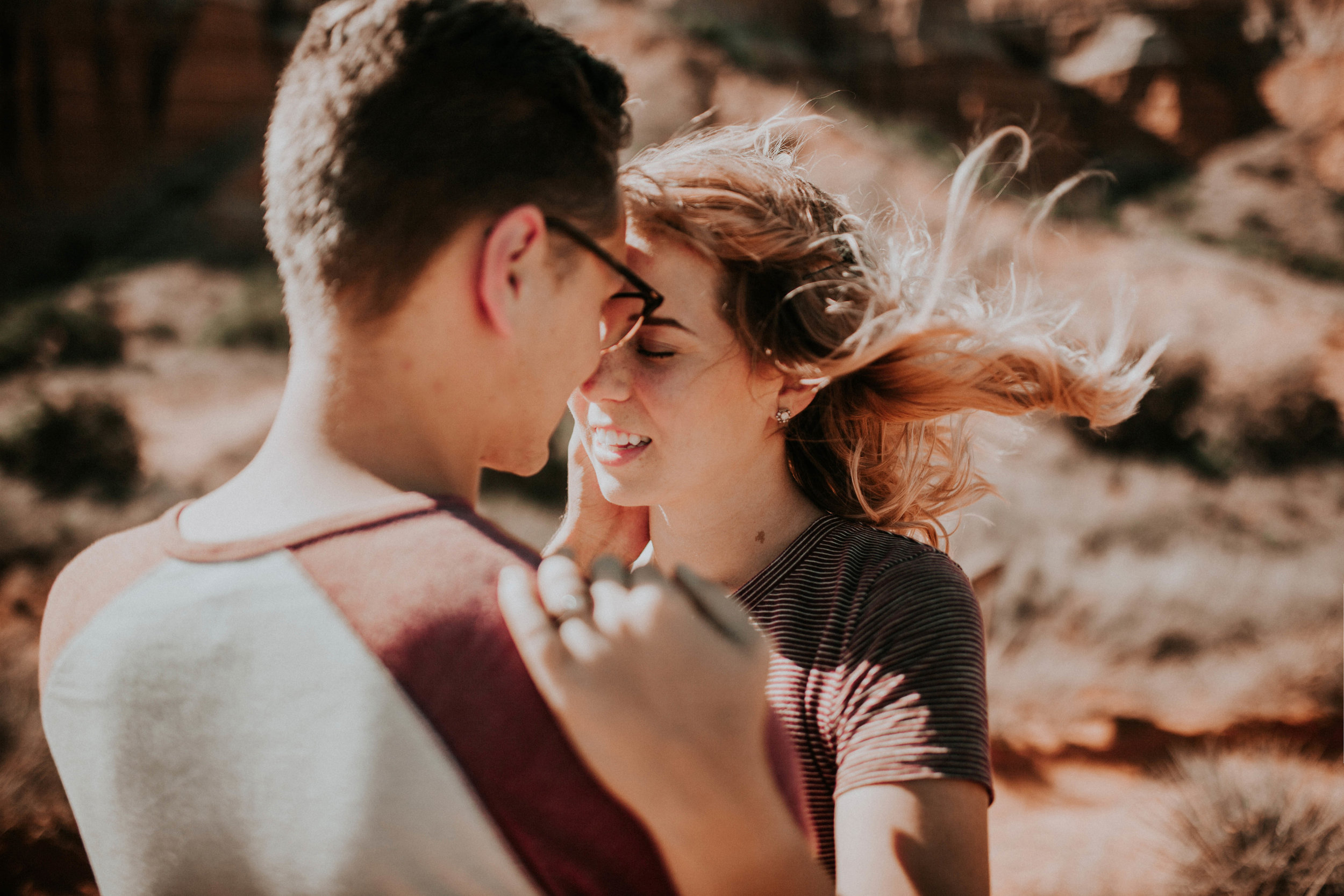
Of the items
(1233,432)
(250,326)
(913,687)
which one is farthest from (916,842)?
(250,326)

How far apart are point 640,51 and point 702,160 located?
23.4 meters

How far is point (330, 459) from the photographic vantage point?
4.25ft

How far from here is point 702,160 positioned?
2.34 metres

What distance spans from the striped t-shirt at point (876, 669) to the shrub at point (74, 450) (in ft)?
41.0

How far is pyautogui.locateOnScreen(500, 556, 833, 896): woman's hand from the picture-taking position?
106 centimetres

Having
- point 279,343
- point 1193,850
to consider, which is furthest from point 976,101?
point 1193,850

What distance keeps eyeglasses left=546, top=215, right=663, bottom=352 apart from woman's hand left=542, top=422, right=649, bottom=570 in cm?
63

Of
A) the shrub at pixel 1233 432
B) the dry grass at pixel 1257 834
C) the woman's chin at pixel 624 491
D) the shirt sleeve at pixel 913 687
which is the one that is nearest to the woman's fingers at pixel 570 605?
the shirt sleeve at pixel 913 687

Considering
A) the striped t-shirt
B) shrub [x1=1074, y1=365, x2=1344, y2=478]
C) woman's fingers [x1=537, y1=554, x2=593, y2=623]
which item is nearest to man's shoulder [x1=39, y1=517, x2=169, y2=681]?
woman's fingers [x1=537, y1=554, x2=593, y2=623]

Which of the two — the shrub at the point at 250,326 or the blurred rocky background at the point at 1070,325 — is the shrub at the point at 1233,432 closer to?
the blurred rocky background at the point at 1070,325

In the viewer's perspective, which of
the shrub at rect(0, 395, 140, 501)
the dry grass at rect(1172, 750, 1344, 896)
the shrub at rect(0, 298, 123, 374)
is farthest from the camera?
the shrub at rect(0, 298, 123, 374)

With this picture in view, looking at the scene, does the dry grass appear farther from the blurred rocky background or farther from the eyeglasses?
the eyeglasses

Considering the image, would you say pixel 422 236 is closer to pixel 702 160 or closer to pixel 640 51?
pixel 702 160

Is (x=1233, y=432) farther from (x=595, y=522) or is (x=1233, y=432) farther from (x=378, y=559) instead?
(x=378, y=559)
